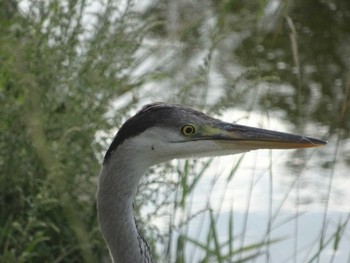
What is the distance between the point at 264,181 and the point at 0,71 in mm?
2338

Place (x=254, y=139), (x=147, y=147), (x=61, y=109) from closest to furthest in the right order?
(x=147, y=147)
(x=254, y=139)
(x=61, y=109)

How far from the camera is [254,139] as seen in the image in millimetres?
4309

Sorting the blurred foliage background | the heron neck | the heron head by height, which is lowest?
the heron neck

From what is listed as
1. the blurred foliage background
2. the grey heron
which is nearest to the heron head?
the grey heron

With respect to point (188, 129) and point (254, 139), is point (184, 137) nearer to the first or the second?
point (188, 129)

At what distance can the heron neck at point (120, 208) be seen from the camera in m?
4.04

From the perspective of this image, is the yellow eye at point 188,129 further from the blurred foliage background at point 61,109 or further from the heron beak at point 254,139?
the blurred foliage background at point 61,109

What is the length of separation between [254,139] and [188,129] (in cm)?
25

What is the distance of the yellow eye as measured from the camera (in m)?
4.18

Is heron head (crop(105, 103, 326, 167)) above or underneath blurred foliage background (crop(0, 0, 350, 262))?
underneath

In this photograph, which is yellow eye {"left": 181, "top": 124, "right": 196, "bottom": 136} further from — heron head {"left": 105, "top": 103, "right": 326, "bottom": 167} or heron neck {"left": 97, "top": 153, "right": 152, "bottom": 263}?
heron neck {"left": 97, "top": 153, "right": 152, "bottom": 263}

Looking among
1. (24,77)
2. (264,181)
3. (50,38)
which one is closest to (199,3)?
(264,181)

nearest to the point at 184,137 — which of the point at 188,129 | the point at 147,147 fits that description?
the point at 188,129

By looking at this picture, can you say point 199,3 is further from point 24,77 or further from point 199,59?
point 24,77
